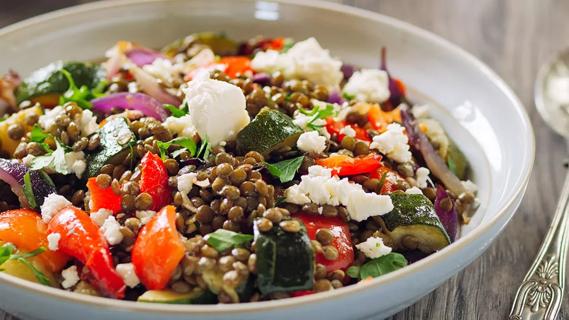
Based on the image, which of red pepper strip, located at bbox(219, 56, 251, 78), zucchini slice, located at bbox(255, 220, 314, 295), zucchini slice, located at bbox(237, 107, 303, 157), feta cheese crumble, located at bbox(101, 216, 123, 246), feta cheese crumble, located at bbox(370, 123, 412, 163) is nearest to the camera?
zucchini slice, located at bbox(255, 220, 314, 295)

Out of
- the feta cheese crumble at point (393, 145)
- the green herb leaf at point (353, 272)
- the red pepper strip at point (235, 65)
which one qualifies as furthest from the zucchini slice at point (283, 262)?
the red pepper strip at point (235, 65)

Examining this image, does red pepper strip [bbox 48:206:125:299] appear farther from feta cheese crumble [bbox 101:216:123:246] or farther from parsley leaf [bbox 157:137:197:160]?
parsley leaf [bbox 157:137:197:160]

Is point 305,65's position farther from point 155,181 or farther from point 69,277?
point 69,277

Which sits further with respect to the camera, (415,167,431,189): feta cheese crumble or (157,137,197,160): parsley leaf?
(415,167,431,189): feta cheese crumble

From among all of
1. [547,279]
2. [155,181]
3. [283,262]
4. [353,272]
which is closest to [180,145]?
[155,181]

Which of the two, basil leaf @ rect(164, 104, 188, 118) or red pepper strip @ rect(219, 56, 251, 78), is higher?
basil leaf @ rect(164, 104, 188, 118)

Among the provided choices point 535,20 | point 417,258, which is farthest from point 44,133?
point 535,20

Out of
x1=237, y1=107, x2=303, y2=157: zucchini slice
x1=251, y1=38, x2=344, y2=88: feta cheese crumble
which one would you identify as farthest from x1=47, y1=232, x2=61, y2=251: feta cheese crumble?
x1=251, y1=38, x2=344, y2=88: feta cheese crumble
